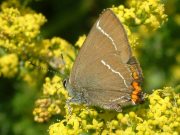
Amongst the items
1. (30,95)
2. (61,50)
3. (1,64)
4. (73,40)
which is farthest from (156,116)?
(73,40)

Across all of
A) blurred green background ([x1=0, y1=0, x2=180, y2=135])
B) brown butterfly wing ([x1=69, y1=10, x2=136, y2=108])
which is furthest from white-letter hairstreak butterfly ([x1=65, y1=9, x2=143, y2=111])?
blurred green background ([x1=0, y1=0, x2=180, y2=135])

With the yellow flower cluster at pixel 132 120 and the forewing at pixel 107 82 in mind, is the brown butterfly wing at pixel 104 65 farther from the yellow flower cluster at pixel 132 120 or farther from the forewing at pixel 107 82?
the yellow flower cluster at pixel 132 120

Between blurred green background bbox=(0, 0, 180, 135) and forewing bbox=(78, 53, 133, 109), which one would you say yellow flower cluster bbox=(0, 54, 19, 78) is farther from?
forewing bbox=(78, 53, 133, 109)

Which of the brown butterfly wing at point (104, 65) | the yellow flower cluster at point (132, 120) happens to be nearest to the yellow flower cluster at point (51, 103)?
the brown butterfly wing at point (104, 65)

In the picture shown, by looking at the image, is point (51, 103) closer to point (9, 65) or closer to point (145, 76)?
point (9, 65)

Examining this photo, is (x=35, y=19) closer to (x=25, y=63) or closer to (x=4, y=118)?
(x=25, y=63)
